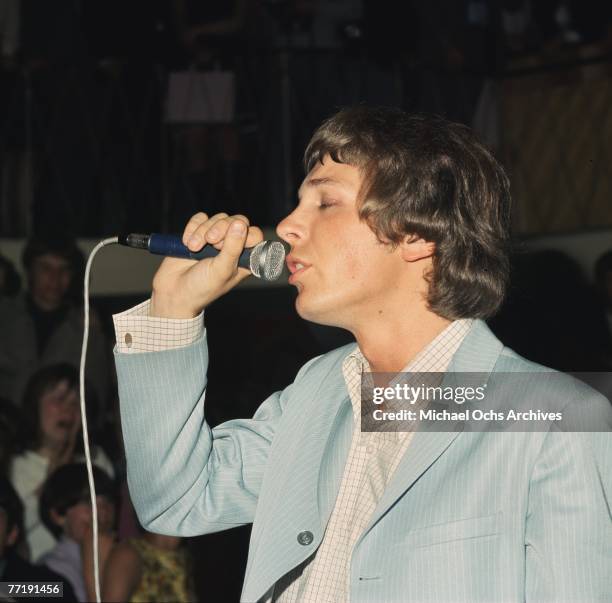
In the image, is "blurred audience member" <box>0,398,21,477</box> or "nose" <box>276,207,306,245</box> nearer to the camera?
"nose" <box>276,207,306,245</box>

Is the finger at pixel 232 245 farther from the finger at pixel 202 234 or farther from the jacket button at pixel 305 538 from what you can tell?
the jacket button at pixel 305 538

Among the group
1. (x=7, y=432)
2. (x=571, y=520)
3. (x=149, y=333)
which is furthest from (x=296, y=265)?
(x=7, y=432)

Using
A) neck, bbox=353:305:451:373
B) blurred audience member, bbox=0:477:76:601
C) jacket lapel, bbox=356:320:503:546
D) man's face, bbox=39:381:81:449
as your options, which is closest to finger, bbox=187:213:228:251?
neck, bbox=353:305:451:373

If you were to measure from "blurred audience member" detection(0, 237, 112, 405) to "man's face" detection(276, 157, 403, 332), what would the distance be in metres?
2.01

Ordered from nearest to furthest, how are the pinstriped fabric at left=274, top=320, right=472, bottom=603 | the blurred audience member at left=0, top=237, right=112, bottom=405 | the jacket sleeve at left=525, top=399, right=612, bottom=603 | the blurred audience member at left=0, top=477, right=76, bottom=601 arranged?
the jacket sleeve at left=525, top=399, right=612, bottom=603
the pinstriped fabric at left=274, top=320, right=472, bottom=603
the blurred audience member at left=0, top=477, right=76, bottom=601
the blurred audience member at left=0, top=237, right=112, bottom=405

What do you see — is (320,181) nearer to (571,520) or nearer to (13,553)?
(571,520)

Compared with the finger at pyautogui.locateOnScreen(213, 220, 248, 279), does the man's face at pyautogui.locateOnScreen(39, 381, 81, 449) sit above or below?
below

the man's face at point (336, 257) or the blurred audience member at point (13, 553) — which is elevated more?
the man's face at point (336, 257)

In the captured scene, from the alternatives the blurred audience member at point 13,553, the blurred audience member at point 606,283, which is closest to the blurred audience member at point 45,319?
the blurred audience member at point 13,553

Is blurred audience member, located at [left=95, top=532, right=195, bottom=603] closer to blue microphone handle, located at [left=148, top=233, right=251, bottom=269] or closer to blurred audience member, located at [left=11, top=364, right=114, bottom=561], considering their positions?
blurred audience member, located at [left=11, top=364, right=114, bottom=561]

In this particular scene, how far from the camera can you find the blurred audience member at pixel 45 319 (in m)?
3.16

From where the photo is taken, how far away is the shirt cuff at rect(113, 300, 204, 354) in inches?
50.2

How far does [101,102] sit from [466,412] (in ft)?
8.85

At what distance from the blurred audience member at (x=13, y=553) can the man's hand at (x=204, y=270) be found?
5.02 feet
